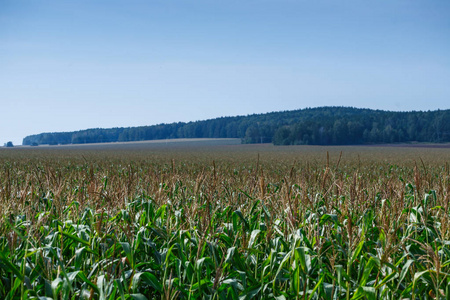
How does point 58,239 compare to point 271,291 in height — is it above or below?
above

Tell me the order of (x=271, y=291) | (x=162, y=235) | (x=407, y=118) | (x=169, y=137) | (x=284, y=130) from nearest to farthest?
(x=271, y=291) → (x=162, y=235) → (x=284, y=130) → (x=407, y=118) → (x=169, y=137)

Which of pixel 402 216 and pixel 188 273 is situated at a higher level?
pixel 402 216

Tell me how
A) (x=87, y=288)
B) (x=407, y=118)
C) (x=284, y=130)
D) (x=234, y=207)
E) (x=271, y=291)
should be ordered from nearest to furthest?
1. (x=87, y=288)
2. (x=271, y=291)
3. (x=234, y=207)
4. (x=284, y=130)
5. (x=407, y=118)

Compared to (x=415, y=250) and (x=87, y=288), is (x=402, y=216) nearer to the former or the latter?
(x=415, y=250)

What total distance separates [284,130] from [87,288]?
116130mm

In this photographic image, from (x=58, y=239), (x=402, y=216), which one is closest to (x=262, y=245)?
(x=402, y=216)

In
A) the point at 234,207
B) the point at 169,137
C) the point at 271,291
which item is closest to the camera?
the point at 271,291

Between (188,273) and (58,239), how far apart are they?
1742 mm

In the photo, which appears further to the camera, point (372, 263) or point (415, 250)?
point (415, 250)

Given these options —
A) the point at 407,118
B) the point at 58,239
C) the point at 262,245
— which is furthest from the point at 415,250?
the point at 407,118

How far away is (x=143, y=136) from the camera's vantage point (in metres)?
190

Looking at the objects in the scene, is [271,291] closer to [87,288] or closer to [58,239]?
[87,288]

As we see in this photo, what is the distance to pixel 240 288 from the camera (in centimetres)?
361

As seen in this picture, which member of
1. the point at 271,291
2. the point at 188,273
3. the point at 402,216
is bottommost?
the point at 271,291
